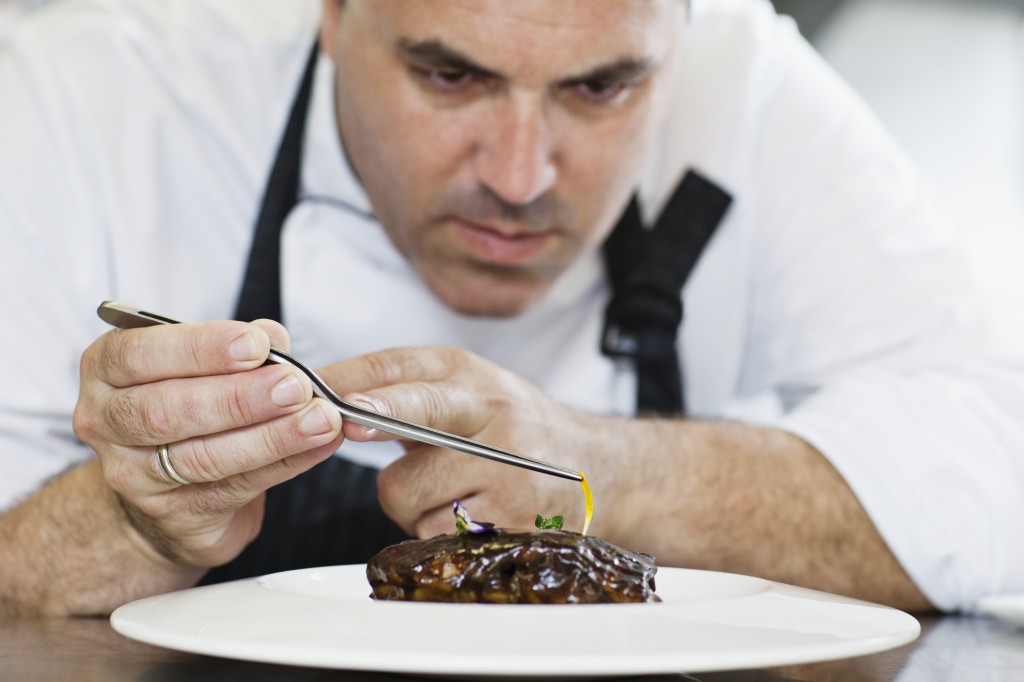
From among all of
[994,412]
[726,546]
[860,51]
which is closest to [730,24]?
[994,412]

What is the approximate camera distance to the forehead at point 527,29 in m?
1.26

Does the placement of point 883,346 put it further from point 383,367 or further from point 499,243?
point 383,367

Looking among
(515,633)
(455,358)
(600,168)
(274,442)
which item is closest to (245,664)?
(274,442)

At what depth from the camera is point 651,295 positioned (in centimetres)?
167

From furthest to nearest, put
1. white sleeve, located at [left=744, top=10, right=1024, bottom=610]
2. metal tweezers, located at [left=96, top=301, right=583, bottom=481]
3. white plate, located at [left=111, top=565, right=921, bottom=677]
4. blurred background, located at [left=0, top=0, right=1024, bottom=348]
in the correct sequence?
1. blurred background, located at [left=0, top=0, right=1024, bottom=348]
2. white sleeve, located at [left=744, top=10, right=1024, bottom=610]
3. metal tweezers, located at [left=96, top=301, right=583, bottom=481]
4. white plate, located at [left=111, top=565, right=921, bottom=677]

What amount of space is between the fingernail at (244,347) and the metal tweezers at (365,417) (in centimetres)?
3

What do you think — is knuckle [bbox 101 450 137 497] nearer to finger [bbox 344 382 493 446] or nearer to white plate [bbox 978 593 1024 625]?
finger [bbox 344 382 493 446]

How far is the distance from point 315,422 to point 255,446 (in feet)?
0.21

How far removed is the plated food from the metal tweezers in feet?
0.32

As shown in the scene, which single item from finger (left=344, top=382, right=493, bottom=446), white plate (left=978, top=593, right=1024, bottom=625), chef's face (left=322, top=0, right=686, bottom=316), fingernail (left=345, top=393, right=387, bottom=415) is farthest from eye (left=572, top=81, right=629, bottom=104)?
white plate (left=978, top=593, right=1024, bottom=625)

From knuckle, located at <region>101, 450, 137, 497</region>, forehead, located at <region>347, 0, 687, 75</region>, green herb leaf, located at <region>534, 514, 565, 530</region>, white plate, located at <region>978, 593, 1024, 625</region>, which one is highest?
forehead, located at <region>347, 0, 687, 75</region>

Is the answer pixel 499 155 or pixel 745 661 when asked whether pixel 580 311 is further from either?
pixel 745 661

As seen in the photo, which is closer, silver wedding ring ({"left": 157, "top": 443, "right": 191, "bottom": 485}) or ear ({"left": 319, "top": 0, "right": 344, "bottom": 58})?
silver wedding ring ({"left": 157, "top": 443, "right": 191, "bottom": 485})

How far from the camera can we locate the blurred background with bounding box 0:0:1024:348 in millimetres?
3025
